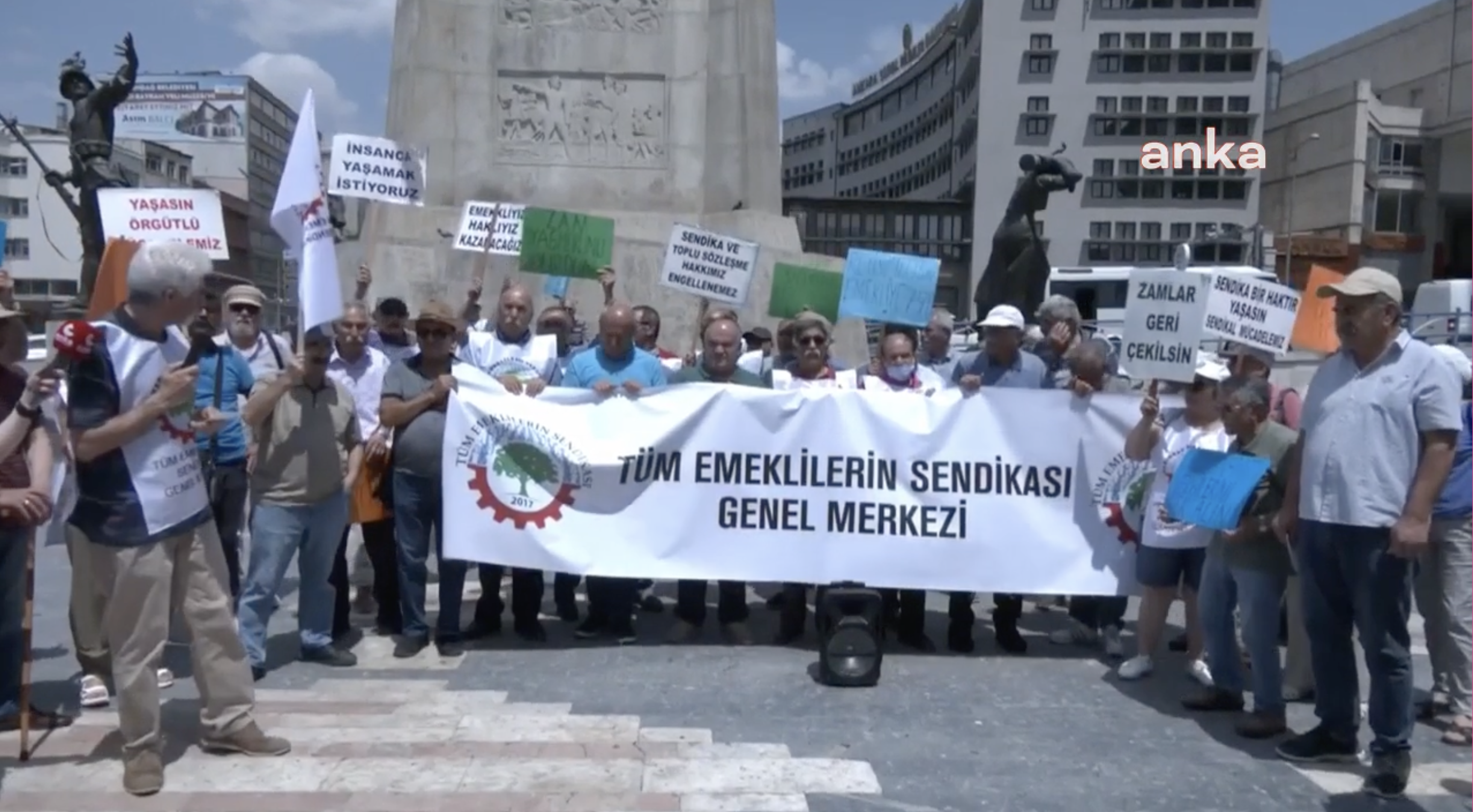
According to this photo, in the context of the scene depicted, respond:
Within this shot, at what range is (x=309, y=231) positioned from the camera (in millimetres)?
7098

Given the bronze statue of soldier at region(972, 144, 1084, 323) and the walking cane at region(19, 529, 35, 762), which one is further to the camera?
the bronze statue of soldier at region(972, 144, 1084, 323)

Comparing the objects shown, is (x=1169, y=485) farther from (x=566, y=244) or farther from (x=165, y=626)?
(x=566, y=244)

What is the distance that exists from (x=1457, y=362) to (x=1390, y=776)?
188 cm

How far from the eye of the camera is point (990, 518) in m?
8.05

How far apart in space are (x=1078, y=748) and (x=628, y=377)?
3350 mm

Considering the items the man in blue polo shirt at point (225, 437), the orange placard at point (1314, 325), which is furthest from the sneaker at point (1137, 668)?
the man in blue polo shirt at point (225, 437)

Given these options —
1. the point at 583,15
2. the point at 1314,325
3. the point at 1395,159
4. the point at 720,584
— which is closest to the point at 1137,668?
the point at 1314,325

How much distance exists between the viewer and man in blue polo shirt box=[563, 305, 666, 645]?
8086mm

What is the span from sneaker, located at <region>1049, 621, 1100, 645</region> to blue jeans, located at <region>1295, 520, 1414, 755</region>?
258 cm

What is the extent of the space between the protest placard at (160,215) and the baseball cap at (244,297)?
0.60 m

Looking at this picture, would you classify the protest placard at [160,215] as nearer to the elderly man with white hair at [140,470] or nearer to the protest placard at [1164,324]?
the elderly man with white hair at [140,470]

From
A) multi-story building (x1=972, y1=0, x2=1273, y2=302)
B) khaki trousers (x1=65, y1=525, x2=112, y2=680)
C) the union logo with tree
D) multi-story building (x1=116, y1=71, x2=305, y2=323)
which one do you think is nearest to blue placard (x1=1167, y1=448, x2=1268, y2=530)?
the union logo with tree

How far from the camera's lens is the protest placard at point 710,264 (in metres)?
10.2

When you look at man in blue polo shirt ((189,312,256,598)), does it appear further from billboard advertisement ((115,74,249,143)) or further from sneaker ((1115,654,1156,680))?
billboard advertisement ((115,74,249,143))
